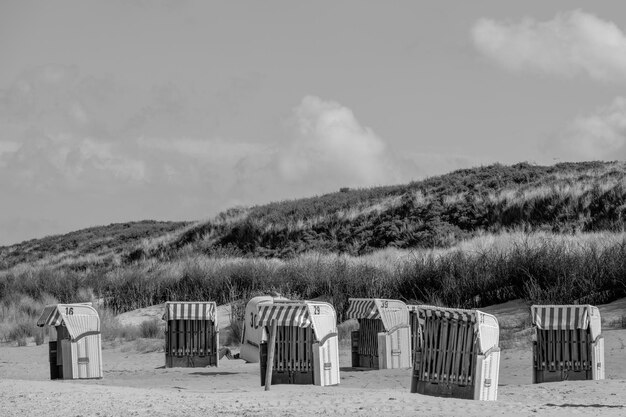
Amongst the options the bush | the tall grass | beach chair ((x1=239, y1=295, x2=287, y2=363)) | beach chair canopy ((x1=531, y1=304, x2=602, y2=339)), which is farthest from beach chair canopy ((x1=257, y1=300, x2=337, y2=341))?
the bush

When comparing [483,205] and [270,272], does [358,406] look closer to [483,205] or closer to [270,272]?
[270,272]

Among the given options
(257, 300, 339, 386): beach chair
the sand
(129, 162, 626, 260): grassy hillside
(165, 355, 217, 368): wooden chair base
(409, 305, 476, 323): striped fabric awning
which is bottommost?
(165, 355, 217, 368): wooden chair base

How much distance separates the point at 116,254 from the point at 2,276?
1992 cm

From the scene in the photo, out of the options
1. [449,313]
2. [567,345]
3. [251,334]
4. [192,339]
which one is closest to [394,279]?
[251,334]

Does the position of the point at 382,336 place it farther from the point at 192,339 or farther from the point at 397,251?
the point at 397,251

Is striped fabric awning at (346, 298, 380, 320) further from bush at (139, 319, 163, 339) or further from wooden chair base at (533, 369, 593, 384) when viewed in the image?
bush at (139, 319, 163, 339)

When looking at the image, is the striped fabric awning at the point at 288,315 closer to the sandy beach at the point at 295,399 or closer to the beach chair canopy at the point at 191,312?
the sandy beach at the point at 295,399

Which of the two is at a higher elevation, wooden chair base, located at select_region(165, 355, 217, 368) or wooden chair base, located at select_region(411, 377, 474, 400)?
wooden chair base, located at select_region(411, 377, 474, 400)

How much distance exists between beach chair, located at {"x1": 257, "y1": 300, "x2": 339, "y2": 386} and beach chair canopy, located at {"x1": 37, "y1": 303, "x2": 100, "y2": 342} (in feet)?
10.3

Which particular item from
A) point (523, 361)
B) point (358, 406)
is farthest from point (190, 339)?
point (358, 406)

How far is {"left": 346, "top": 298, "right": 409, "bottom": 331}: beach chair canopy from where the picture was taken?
1722 centimetres

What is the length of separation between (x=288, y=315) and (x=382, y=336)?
122 inches

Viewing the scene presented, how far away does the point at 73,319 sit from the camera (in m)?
16.3

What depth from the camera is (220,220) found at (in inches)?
2281
